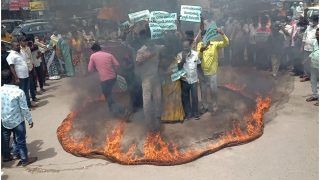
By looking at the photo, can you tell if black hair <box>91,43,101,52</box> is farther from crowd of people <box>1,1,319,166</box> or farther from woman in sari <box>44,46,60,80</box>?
woman in sari <box>44,46,60,80</box>

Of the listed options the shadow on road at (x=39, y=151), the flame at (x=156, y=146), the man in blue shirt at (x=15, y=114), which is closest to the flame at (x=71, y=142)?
the flame at (x=156, y=146)

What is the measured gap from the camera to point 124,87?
9.04 metres

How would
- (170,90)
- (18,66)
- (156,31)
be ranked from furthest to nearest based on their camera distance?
(18,66), (156,31), (170,90)

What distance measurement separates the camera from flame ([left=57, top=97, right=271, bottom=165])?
6.16 metres

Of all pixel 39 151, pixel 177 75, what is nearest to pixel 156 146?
pixel 177 75

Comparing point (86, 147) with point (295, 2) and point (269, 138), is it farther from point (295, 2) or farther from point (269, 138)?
point (295, 2)

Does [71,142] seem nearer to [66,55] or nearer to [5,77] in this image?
[5,77]

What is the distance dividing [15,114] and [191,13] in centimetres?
423

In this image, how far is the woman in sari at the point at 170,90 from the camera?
24.5 feet

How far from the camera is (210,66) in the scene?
788 centimetres

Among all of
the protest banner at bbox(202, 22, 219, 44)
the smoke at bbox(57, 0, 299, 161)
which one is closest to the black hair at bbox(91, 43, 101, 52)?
Answer: the smoke at bbox(57, 0, 299, 161)

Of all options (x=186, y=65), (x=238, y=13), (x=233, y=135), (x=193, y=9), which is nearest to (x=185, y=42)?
(x=186, y=65)

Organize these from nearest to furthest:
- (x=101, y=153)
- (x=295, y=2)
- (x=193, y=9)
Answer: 1. (x=101, y=153)
2. (x=193, y=9)
3. (x=295, y=2)

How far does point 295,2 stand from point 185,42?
18.9 m
